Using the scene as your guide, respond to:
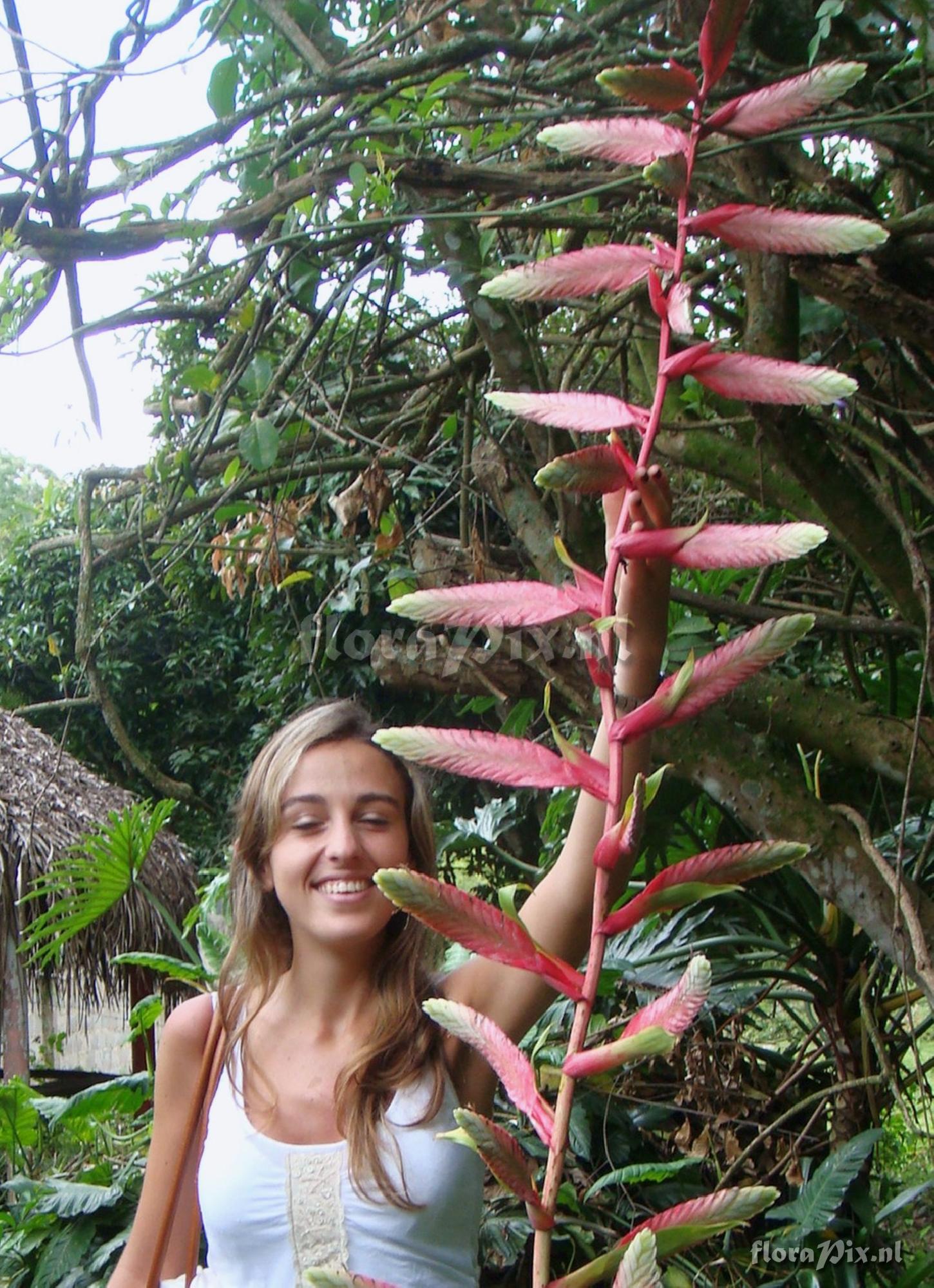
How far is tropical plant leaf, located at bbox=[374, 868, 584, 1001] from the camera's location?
1.23 feet

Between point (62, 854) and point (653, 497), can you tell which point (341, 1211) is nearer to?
point (653, 497)

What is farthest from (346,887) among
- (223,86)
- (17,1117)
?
(17,1117)

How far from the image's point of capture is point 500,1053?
0.38 meters

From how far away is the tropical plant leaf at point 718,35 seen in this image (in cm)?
42

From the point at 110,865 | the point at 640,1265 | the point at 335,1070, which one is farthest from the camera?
the point at 110,865

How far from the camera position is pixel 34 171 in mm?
1600

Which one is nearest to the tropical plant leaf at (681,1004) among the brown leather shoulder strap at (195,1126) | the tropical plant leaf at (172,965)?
the brown leather shoulder strap at (195,1126)

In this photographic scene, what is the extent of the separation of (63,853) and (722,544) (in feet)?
16.8

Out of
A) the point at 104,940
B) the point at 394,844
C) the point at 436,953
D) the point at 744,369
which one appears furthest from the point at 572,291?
the point at 104,940

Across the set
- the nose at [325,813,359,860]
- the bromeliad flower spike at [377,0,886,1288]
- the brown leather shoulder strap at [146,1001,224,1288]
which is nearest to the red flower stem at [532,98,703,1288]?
the bromeliad flower spike at [377,0,886,1288]

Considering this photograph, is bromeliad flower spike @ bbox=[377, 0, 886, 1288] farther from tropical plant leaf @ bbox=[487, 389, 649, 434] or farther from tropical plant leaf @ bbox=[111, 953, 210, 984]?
tropical plant leaf @ bbox=[111, 953, 210, 984]

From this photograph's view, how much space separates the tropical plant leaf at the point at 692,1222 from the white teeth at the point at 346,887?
68 cm

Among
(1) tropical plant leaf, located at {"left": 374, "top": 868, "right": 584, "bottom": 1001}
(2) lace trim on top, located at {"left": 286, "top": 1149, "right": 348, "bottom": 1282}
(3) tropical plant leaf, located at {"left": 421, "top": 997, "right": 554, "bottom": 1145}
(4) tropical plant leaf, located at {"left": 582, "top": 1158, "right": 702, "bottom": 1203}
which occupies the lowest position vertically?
(4) tropical plant leaf, located at {"left": 582, "top": 1158, "right": 702, "bottom": 1203}

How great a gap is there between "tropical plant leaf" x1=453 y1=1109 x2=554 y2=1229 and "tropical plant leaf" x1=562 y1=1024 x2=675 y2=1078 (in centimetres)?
3
